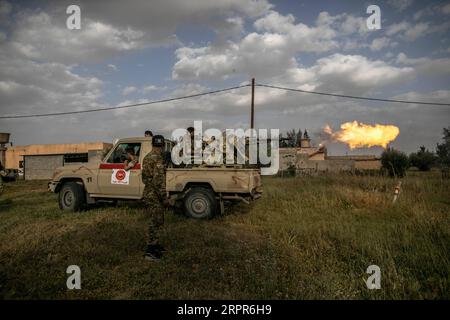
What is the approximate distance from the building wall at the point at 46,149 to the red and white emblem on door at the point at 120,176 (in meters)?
21.6

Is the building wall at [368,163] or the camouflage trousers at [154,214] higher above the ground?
the building wall at [368,163]

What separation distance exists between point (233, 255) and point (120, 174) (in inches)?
172

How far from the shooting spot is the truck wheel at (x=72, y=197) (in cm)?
803

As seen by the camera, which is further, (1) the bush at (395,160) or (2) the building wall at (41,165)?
(2) the building wall at (41,165)

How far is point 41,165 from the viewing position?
95.2ft

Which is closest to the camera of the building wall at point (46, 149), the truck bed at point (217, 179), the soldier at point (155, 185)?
the soldier at point (155, 185)

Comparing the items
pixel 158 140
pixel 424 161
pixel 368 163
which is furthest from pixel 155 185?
pixel 368 163

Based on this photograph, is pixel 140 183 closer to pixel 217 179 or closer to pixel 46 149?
pixel 217 179

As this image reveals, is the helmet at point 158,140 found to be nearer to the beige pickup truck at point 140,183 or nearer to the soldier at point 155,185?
the soldier at point 155,185

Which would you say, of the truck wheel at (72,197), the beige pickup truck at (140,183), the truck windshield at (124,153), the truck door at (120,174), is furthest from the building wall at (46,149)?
the truck windshield at (124,153)

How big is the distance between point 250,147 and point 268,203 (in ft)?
6.69

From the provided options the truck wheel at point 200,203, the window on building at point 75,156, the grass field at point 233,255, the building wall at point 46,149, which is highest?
the building wall at point 46,149

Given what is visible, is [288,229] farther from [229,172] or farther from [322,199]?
[322,199]

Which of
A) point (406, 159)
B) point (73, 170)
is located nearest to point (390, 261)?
point (73, 170)
